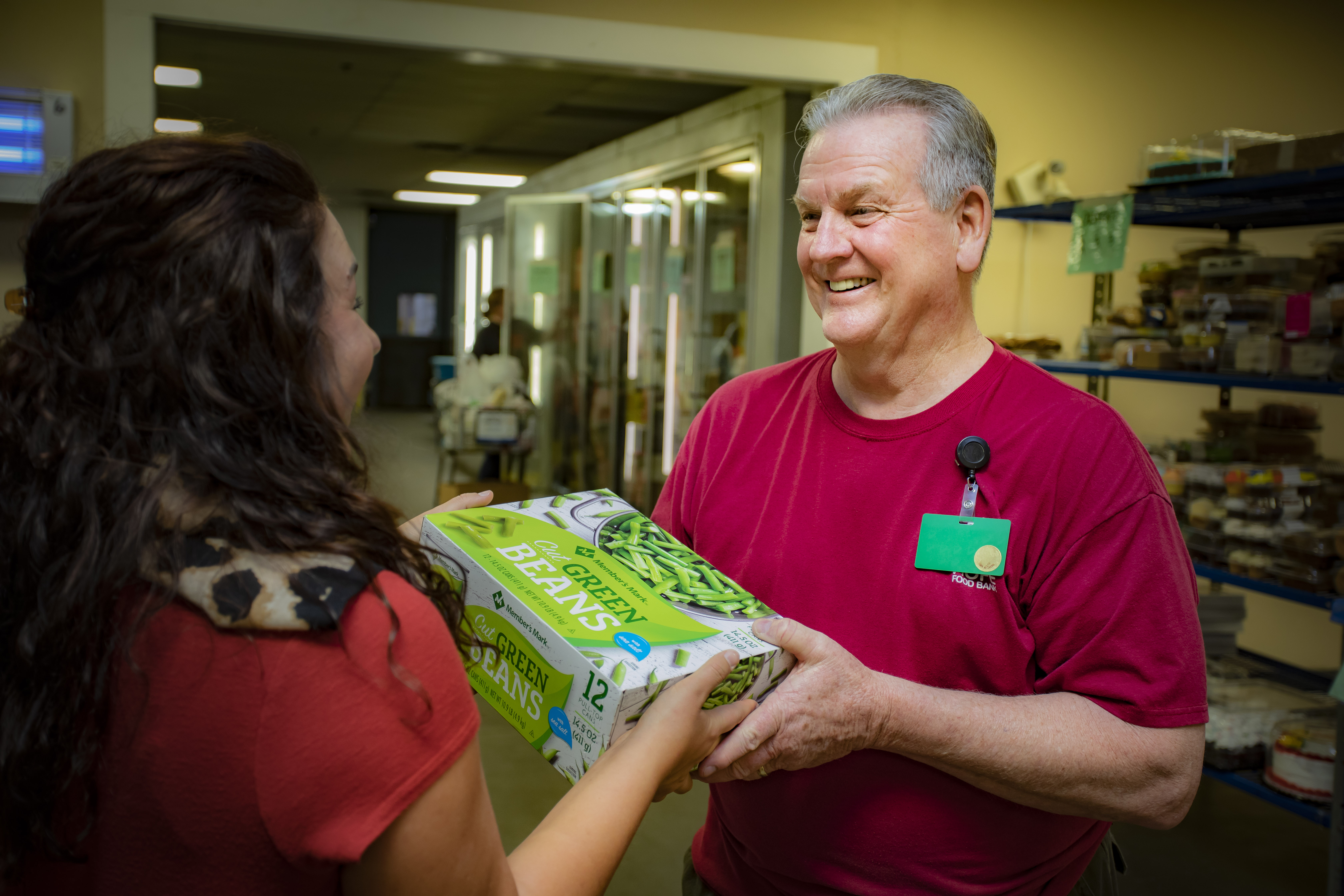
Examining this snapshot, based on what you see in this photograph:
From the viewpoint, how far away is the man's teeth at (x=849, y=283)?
139 centimetres

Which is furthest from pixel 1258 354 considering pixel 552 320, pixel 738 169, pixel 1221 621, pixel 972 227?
pixel 552 320

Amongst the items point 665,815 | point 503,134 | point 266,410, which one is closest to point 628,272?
point 503,134

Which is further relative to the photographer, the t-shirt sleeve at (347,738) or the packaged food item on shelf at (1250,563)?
the packaged food item on shelf at (1250,563)

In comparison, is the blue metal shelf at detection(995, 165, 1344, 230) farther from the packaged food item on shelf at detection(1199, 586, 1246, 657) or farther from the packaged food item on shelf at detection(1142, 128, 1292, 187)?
the packaged food item on shelf at detection(1199, 586, 1246, 657)

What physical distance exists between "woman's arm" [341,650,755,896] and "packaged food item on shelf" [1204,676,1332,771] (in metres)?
2.38

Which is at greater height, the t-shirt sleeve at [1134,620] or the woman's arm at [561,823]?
the t-shirt sleeve at [1134,620]

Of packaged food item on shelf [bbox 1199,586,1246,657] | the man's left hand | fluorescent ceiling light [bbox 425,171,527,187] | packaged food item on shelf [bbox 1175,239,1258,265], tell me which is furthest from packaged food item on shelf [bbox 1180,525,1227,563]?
fluorescent ceiling light [bbox 425,171,527,187]

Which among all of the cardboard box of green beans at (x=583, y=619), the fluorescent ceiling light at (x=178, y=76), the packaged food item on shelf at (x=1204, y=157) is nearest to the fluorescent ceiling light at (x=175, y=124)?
the fluorescent ceiling light at (x=178, y=76)

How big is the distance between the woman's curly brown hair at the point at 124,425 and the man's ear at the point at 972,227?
957mm

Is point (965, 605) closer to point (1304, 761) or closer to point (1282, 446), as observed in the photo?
point (1304, 761)

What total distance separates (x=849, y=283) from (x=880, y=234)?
84 millimetres

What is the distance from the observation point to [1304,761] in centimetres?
268

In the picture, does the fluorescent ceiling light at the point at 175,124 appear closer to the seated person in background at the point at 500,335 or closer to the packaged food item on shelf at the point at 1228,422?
the seated person in background at the point at 500,335

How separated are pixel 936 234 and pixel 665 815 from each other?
8.82 ft
